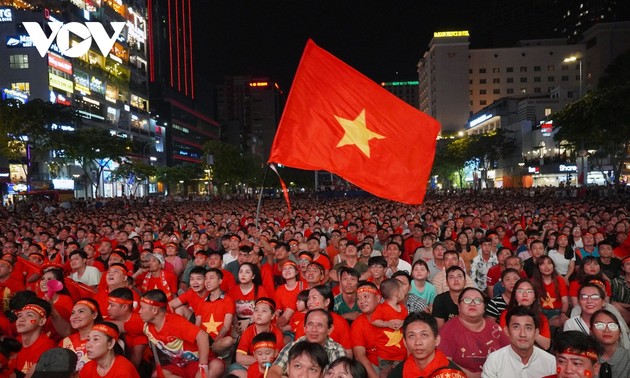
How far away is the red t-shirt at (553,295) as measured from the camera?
704cm

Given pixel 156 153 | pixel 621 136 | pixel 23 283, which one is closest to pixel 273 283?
pixel 23 283

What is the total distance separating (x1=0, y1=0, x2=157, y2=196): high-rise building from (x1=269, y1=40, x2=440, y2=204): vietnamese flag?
39560mm

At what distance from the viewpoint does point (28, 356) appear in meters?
5.27

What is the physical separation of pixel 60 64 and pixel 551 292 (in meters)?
61.0

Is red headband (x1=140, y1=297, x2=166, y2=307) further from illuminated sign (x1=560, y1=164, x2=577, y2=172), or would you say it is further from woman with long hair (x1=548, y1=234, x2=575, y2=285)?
illuminated sign (x1=560, y1=164, x2=577, y2=172)

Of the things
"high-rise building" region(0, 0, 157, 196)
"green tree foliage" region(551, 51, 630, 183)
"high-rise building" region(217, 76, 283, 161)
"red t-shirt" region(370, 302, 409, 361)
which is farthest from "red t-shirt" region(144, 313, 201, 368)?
"high-rise building" region(217, 76, 283, 161)

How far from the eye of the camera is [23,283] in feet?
27.5

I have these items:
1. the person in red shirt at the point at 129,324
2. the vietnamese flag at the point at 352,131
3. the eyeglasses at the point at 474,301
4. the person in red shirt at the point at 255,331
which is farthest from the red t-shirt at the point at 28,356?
the eyeglasses at the point at 474,301

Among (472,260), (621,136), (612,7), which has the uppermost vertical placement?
(612,7)

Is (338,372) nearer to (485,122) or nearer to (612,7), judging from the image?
(485,122)

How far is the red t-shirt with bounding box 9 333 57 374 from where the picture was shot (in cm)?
523

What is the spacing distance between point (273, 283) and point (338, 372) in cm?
515

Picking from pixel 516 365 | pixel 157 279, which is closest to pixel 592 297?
pixel 516 365

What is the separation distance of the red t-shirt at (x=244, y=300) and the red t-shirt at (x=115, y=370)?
2475mm
